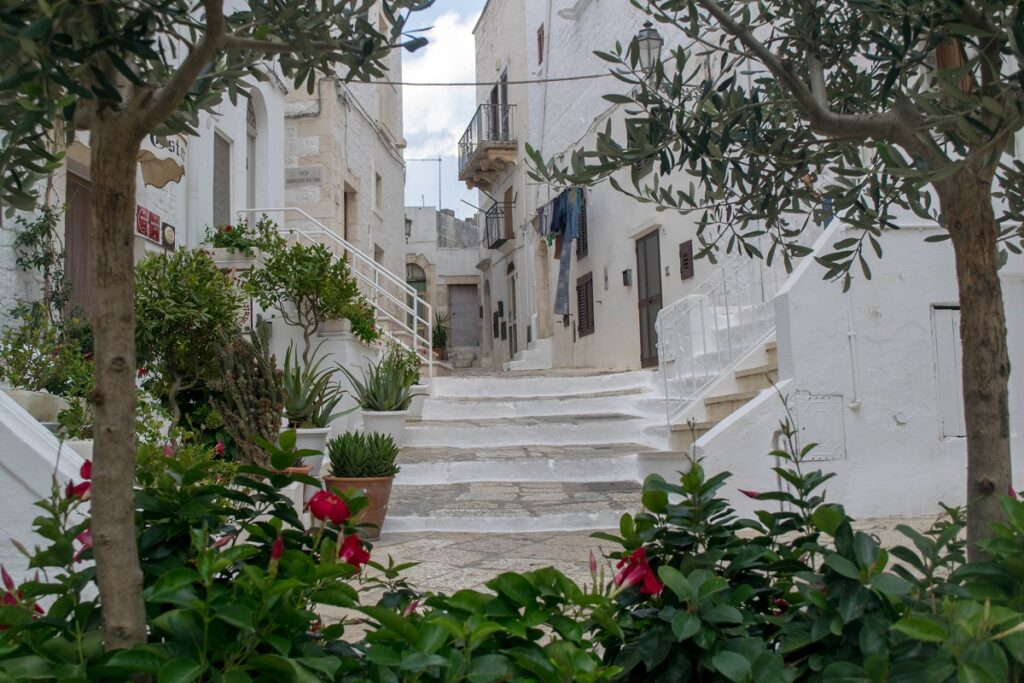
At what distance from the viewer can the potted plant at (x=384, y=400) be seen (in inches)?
328

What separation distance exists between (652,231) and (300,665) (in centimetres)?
1120

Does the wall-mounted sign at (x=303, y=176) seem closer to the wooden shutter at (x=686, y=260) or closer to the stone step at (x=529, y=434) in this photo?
the wooden shutter at (x=686, y=260)

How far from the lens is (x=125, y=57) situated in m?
1.59

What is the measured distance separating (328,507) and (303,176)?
13896 mm

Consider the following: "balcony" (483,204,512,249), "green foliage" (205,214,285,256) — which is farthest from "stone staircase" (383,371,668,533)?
"balcony" (483,204,512,249)

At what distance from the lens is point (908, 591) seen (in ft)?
4.81

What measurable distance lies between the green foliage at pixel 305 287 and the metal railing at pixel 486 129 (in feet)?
37.7

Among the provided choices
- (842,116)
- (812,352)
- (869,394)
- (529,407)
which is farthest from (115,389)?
(529,407)

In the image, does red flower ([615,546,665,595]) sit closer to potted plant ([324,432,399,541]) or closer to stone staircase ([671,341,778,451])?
potted plant ([324,432,399,541])

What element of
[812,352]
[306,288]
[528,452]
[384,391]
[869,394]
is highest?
[306,288]

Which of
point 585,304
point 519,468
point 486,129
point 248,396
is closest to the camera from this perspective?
point 248,396

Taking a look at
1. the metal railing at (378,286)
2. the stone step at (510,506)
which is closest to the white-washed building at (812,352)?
the stone step at (510,506)

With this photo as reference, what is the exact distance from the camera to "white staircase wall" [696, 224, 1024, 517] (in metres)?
6.46

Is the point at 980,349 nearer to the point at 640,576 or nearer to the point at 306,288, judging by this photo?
the point at 640,576
